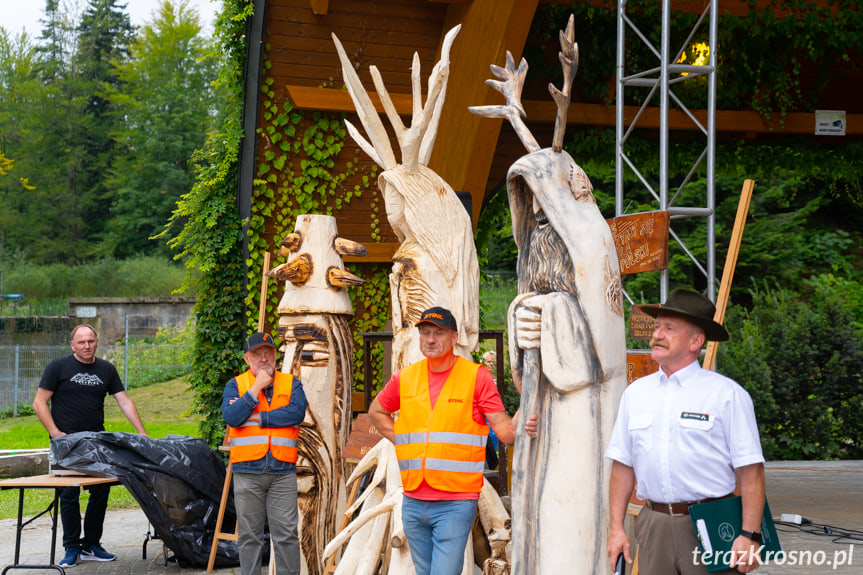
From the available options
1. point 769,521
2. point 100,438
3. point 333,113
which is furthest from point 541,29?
point 769,521

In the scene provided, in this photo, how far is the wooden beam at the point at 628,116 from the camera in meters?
8.49

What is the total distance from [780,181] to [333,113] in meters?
13.4

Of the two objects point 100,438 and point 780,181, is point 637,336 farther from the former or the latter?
point 780,181

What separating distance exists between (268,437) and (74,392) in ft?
8.11

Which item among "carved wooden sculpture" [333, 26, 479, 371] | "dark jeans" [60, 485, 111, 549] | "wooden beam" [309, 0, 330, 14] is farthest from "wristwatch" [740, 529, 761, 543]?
"wooden beam" [309, 0, 330, 14]

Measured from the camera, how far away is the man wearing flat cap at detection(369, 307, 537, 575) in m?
3.74

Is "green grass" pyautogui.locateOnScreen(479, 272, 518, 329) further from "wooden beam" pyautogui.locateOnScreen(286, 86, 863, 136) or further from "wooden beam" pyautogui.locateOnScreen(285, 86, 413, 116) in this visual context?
"wooden beam" pyautogui.locateOnScreen(285, 86, 413, 116)

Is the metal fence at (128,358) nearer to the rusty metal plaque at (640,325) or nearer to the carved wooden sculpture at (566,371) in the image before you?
the rusty metal plaque at (640,325)

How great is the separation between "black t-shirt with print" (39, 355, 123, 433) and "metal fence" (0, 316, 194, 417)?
28.4ft

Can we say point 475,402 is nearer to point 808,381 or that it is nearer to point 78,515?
point 78,515

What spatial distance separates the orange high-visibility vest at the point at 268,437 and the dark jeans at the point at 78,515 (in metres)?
2.17

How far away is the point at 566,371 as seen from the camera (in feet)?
11.2

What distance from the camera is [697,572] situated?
287 centimetres

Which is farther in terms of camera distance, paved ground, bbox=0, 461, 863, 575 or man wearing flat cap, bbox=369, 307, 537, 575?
paved ground, bbox=0, 461, 863, 575
